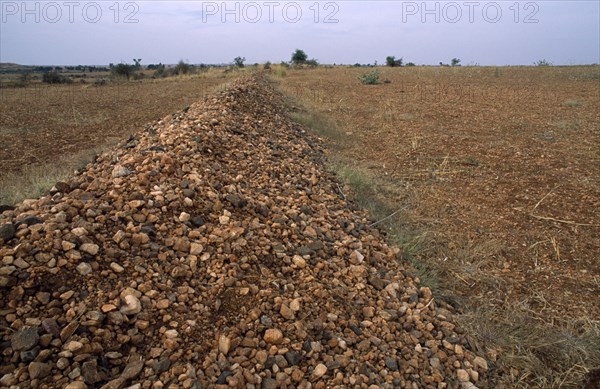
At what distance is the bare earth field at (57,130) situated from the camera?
18.6 feet

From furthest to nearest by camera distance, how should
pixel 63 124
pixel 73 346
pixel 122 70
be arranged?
1. pixel 122 70
2. pixel 63 124
3. pixel 73 346

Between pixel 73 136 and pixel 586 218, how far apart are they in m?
8.92

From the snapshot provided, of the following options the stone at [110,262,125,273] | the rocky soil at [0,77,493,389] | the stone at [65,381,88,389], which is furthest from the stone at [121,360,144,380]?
the stone at [110,262,125,273]

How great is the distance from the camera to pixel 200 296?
2.25m

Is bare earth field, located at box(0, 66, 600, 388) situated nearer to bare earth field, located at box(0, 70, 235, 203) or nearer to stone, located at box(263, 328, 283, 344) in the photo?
bare earth field, located at box(0, 70, 235, 203)

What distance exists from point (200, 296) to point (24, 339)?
802mm

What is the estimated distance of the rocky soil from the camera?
6.01ft

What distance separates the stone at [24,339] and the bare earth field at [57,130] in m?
2.45

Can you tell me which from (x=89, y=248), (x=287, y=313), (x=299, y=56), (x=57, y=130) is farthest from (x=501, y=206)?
(x=299, y=56)

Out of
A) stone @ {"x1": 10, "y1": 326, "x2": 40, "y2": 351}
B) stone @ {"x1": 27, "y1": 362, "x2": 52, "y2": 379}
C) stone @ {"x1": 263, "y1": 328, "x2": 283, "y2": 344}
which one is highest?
stone @ {"x1": 10, "y1": 326, "x2": 40, "y2": 351}

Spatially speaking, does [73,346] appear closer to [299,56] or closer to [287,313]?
[287,313]

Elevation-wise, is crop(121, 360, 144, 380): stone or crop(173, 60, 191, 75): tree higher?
crop(173, 60, 191, 75): tree

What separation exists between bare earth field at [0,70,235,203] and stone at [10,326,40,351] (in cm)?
245

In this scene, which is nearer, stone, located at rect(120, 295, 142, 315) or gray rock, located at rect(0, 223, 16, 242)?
stone, located at rect(120, 295, 142, 315)
